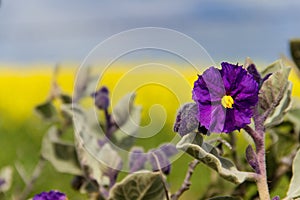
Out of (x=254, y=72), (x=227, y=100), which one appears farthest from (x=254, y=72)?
(x=227, y=100)

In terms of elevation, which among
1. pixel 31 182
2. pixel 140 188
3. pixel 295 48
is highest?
pixel 295 48

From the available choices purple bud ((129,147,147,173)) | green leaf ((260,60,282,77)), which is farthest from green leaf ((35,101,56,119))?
green leaf ((260,60,282,77))

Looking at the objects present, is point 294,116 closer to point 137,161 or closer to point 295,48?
point 295,48

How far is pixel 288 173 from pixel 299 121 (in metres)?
0.11

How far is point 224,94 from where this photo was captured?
0.73 meters

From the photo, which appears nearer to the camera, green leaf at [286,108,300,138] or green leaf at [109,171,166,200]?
green leaf at [109,171,166,200]

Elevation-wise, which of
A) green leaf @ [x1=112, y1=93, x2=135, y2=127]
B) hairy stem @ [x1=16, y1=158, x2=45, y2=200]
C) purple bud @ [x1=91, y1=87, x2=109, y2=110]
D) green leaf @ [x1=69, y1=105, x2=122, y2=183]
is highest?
purple bud @ [x1=91, y1=87, x2=109, y2=110]

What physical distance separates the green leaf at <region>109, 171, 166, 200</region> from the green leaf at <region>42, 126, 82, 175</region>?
300 millimetres

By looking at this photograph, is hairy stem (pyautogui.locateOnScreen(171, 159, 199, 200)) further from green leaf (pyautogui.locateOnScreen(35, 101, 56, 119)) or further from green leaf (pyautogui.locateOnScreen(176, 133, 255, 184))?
green leaf (pyautogui.locateOnScreen(35, 101, 56, 119))

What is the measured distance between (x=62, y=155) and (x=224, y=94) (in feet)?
1.84

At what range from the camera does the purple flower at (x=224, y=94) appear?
712mm

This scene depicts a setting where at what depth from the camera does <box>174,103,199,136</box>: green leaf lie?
733 mm

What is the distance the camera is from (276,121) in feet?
3.17

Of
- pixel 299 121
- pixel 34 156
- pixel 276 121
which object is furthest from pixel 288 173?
pixel 34 156
